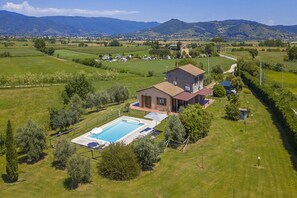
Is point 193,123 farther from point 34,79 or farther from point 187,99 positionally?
point 34,79

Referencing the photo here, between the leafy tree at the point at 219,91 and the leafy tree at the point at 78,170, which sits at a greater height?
the leafy tree at the point at 219,91

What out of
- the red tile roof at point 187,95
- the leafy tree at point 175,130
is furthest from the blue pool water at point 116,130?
the red tile roof at point 187,95

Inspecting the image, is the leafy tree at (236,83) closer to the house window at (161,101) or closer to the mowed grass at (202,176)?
the house window at (161,101)

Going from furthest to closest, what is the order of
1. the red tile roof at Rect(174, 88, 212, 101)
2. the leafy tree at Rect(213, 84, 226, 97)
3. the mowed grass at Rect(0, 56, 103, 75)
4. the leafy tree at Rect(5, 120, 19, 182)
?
1. the mowed grass at Rect(0, 56, 103, 75)
2. the leafy tree at Rect(213, 84, 226, 97)
3. the red tile roof at Rect(174, 88, 212, 101)
4. the leafy tree at Rect(5, 120, 19, 182)

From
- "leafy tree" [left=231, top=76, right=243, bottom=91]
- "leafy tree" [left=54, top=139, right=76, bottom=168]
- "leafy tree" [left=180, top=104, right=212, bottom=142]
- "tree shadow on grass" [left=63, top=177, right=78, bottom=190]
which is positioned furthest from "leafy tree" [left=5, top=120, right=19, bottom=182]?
"leafy tree" [left=231, top=76, right=243, bottom=91]

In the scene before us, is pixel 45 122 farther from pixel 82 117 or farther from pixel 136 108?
pixel 136 108

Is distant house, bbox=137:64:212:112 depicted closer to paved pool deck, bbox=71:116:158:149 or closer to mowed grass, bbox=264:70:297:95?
paved pool deck, bbox=71:116:158:149
